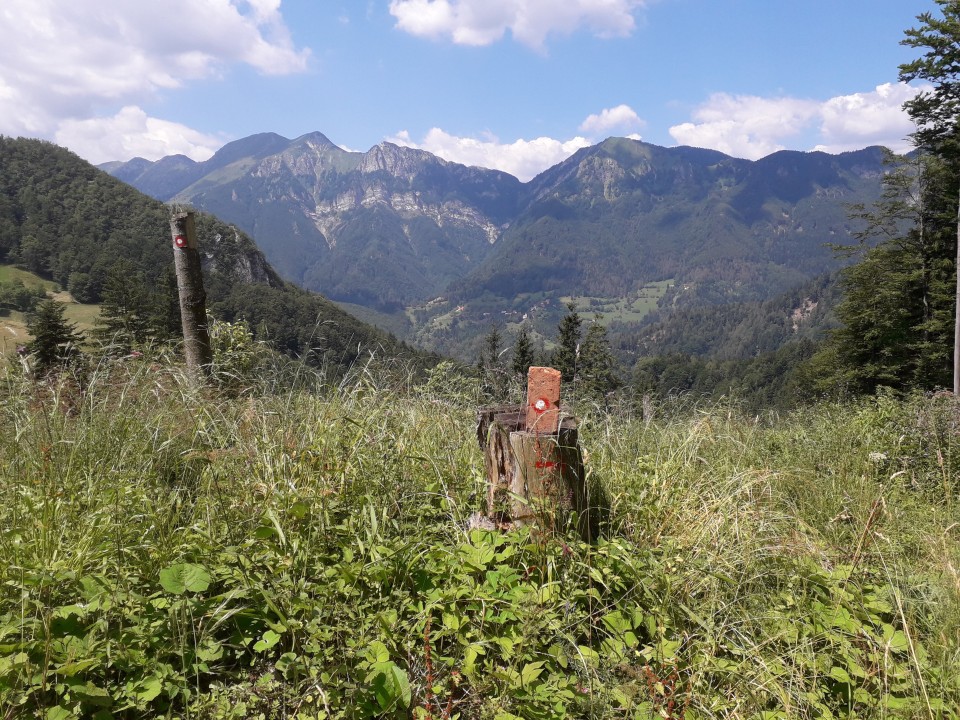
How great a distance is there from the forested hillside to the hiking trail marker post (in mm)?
80234

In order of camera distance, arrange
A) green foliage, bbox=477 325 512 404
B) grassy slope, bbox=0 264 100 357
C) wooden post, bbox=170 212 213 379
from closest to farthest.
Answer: green foliage, bbox=477 325 512 404 → wooden post, bbox=170 212 213 379 → grassy slope, bbox=0 264 100 357

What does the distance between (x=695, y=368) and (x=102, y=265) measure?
371 feet

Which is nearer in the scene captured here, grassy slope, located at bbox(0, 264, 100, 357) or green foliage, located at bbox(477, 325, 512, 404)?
green foliage, located at bbox(477, 325, 512, 404)

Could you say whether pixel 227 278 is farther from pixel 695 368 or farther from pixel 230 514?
pixel 230 514

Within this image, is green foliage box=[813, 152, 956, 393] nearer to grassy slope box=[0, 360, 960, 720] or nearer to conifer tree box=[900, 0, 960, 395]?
conifer tree box=[900, 0, 960, 395]

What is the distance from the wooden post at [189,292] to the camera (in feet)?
18.3

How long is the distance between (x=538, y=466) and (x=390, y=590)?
0.99m

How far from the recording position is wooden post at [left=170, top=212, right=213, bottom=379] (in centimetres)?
559

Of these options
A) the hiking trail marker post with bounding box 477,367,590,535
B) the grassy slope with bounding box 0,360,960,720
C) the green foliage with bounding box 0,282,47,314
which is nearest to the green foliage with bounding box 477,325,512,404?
the grassy slope with bounding box 0,360,960,720

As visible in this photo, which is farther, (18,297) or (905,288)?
(18,297)

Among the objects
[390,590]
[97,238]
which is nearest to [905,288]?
[390,590]

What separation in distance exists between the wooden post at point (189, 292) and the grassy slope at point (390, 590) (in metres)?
2.05

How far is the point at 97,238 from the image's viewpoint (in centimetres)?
10519

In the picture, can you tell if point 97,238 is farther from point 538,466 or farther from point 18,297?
point 538,466
